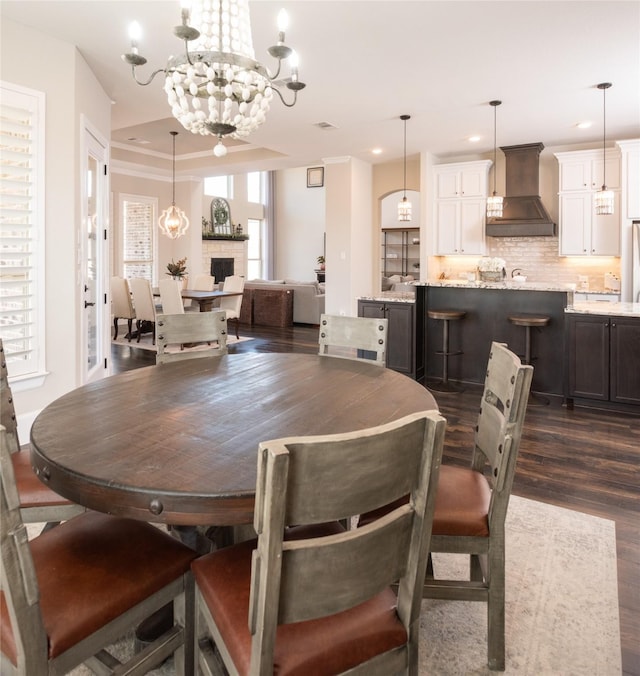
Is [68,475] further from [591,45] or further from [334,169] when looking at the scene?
[334,169]

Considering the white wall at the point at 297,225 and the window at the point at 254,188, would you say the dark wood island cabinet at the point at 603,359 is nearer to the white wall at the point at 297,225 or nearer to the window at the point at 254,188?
the white wall at the point at 297,225

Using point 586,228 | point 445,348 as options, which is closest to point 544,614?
point 445,348

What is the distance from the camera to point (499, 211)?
242 inches

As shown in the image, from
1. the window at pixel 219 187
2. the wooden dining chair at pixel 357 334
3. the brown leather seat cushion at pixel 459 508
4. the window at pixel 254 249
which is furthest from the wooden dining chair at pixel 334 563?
the window at pixel 254 249

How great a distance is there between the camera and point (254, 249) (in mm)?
14898

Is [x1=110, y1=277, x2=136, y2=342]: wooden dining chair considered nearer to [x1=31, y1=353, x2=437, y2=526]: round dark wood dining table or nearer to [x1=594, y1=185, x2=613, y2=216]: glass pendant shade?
[x1=31, y1=353, x2=437, y2=526]: round dark wood dining table

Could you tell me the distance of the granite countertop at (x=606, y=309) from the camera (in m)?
4.23

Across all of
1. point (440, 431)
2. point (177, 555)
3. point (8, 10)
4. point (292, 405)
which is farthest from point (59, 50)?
point (440, 431)

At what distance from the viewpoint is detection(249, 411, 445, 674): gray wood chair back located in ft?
2.92

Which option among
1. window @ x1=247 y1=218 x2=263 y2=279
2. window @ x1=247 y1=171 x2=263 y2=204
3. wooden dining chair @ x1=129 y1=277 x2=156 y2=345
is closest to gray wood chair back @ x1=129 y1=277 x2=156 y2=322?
wooden dining chair @ x1=129 y1=277 x2=156 y2=345

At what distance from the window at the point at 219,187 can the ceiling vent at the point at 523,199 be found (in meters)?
7.98

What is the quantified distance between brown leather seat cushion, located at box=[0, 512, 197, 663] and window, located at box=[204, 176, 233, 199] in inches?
488

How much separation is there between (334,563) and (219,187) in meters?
13.5

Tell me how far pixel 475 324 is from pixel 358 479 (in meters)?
4.67
